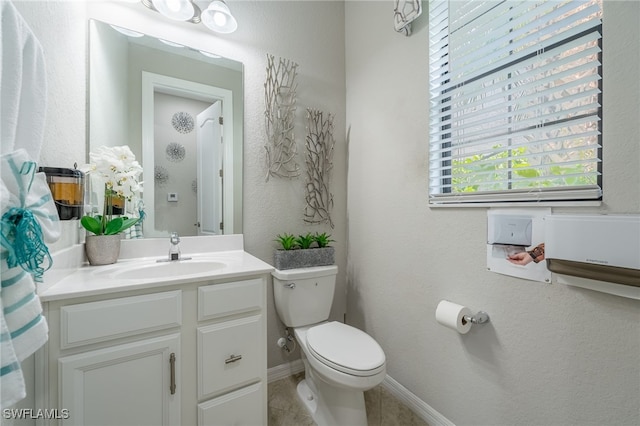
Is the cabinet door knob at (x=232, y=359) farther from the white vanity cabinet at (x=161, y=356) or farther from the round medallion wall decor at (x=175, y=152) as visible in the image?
the round medallion wall decor at (x=175, y=152)

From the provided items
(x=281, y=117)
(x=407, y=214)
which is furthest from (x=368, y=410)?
(x=281, y=117)

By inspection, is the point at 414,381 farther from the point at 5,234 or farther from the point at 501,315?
the point at 5,234

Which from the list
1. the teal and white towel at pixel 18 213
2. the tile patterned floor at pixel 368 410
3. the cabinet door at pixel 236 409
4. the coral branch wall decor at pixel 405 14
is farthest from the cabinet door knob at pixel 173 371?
the coral branch wall decor at pixel 405 14

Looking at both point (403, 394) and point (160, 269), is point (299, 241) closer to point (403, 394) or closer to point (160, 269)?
point (160, 269)

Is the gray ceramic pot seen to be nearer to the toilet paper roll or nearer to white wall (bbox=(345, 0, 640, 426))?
white wall (bbox=(345, 0, 640, 426))

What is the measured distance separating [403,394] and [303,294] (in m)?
0.80

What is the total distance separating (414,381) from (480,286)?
70 cm

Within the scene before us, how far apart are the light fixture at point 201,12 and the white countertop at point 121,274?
1213mm

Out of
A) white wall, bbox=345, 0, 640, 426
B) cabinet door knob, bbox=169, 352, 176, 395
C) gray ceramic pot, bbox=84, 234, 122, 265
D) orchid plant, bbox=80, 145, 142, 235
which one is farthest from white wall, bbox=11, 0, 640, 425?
cabinet door knob, bbox=169, 352, 176, 395

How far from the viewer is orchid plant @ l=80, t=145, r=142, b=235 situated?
122 centimetres

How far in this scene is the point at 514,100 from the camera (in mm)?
1082

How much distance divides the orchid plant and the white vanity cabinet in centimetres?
50

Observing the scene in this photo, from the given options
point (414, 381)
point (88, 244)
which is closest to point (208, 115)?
point (88, 244)

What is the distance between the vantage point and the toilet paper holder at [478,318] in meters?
1.17
